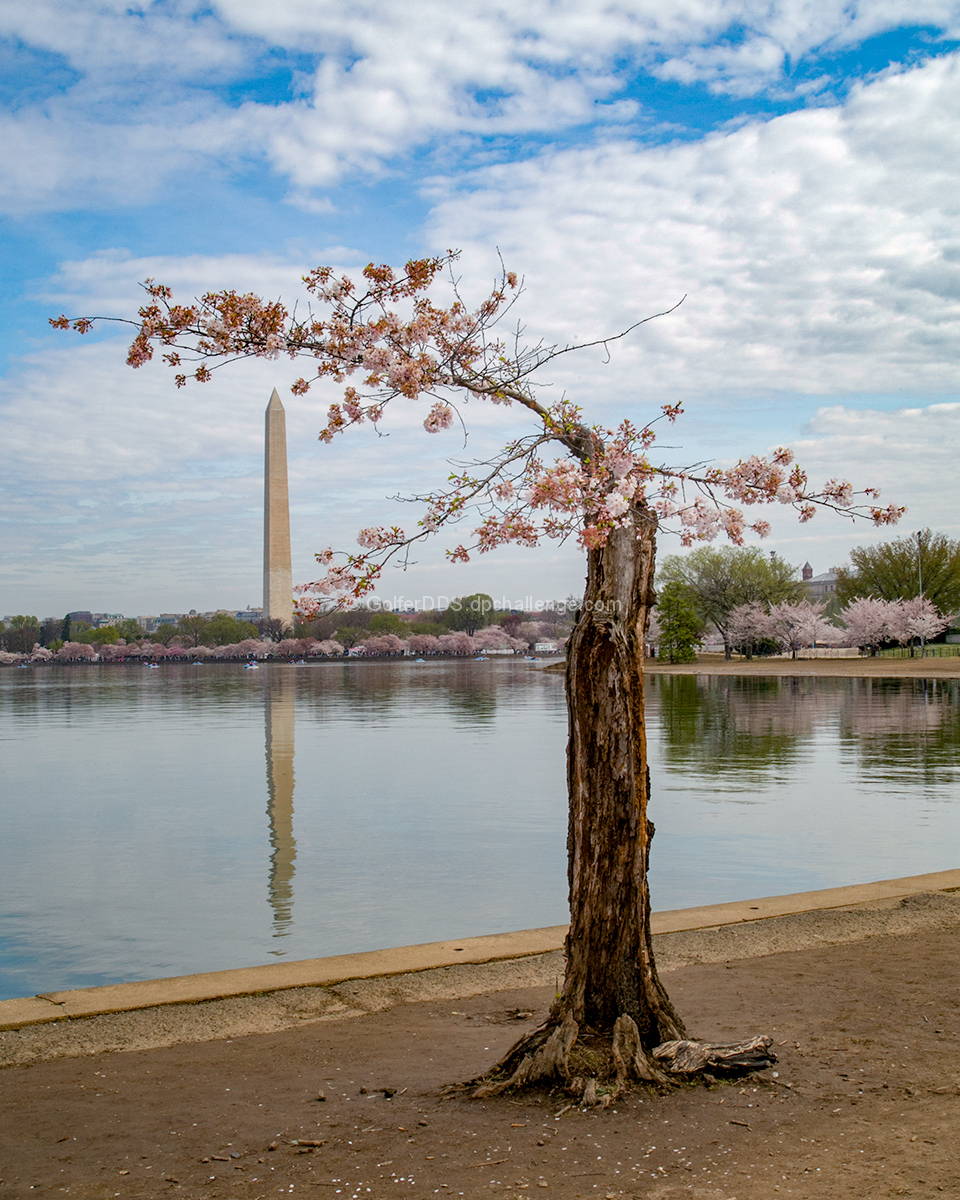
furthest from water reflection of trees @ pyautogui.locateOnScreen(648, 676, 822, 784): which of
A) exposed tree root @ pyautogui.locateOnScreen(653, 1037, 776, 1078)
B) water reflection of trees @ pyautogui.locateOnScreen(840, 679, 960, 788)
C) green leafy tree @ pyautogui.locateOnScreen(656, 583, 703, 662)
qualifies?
green leafy tree @ pyautogui.locateOnScreen(656, 583, 703, 662)

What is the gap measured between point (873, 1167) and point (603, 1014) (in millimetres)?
1425

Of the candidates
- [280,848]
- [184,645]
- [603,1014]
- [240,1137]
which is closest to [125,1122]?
[240,1137]

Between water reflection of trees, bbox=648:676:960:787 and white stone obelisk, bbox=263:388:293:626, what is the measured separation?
3411 centimetres

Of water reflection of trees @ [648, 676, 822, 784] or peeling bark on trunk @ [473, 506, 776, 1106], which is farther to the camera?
water reflection of trees @ [648, 676, 822, 784]

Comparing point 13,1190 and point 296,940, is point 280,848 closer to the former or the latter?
point 296,940

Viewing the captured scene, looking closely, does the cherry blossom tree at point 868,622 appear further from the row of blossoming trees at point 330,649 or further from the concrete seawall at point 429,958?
the concrete seawall at point 429,958

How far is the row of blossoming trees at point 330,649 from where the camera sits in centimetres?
14950

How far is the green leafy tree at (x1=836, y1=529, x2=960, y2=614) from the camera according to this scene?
89.2m

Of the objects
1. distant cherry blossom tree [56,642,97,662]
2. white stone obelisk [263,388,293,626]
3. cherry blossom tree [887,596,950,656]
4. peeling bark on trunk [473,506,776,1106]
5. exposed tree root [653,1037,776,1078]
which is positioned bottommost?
distant cherry blossom tree [56,642,97,662]

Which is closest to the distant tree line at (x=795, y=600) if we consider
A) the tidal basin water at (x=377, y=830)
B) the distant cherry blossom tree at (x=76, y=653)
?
the tidal basin water at (x=377, y=830)

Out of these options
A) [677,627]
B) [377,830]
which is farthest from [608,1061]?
[677,627]

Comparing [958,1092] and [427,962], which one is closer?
[958,1092]

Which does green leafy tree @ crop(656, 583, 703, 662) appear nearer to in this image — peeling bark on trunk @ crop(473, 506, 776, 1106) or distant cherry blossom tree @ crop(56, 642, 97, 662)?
peeling bark on trunk @ crop(473, 506, 776, 1106)

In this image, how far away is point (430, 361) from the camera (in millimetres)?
5574
